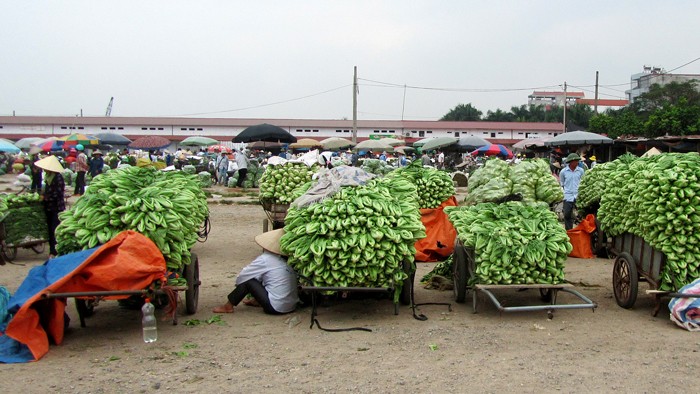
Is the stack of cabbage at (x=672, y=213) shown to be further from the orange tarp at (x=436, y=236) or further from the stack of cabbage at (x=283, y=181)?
the stack of cabbage at (x=283, y=181)

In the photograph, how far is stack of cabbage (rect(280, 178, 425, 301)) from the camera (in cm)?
667

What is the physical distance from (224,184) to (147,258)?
22213mm

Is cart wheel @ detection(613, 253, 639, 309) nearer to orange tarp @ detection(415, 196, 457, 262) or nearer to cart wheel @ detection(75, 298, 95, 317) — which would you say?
orange tarp @ detection(415, 196, 457, 262)

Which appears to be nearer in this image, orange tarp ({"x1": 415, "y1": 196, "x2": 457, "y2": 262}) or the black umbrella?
orange tarp ({"x1": 415, "y1": 196, "x2": 457, "y2": 262})

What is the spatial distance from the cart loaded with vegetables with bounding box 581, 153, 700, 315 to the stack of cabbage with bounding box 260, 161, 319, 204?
4903 mm

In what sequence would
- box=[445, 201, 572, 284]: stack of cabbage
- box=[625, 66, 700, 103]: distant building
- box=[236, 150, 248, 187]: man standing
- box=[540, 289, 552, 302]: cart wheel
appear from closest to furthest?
box=[445, 201, 572, 284]: stack of cabbage, box=[540, 289, 552, 302]: cart wheel, box=[236, 150, 248, 187]: man standing, box=[625, 66, 700, 103]: distant building

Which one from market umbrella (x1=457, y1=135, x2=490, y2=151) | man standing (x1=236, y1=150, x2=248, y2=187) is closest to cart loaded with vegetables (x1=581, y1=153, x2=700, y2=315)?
man standing (x1=236, y1=150, x2=248, y2=187)

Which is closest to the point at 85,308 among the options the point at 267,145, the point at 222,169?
the point at 222,169

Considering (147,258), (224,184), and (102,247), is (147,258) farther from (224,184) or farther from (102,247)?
(224,184)

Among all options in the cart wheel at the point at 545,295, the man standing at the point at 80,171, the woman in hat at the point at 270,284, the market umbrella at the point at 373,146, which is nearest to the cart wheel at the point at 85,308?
the woman in hat at the point at 270,284

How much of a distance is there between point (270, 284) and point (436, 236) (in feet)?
14.7

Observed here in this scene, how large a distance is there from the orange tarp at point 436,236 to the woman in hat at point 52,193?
6257mm

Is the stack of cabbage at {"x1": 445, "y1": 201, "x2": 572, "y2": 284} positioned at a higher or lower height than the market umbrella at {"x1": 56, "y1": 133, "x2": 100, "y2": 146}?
lower

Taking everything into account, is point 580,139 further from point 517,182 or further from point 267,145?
point 267,145
